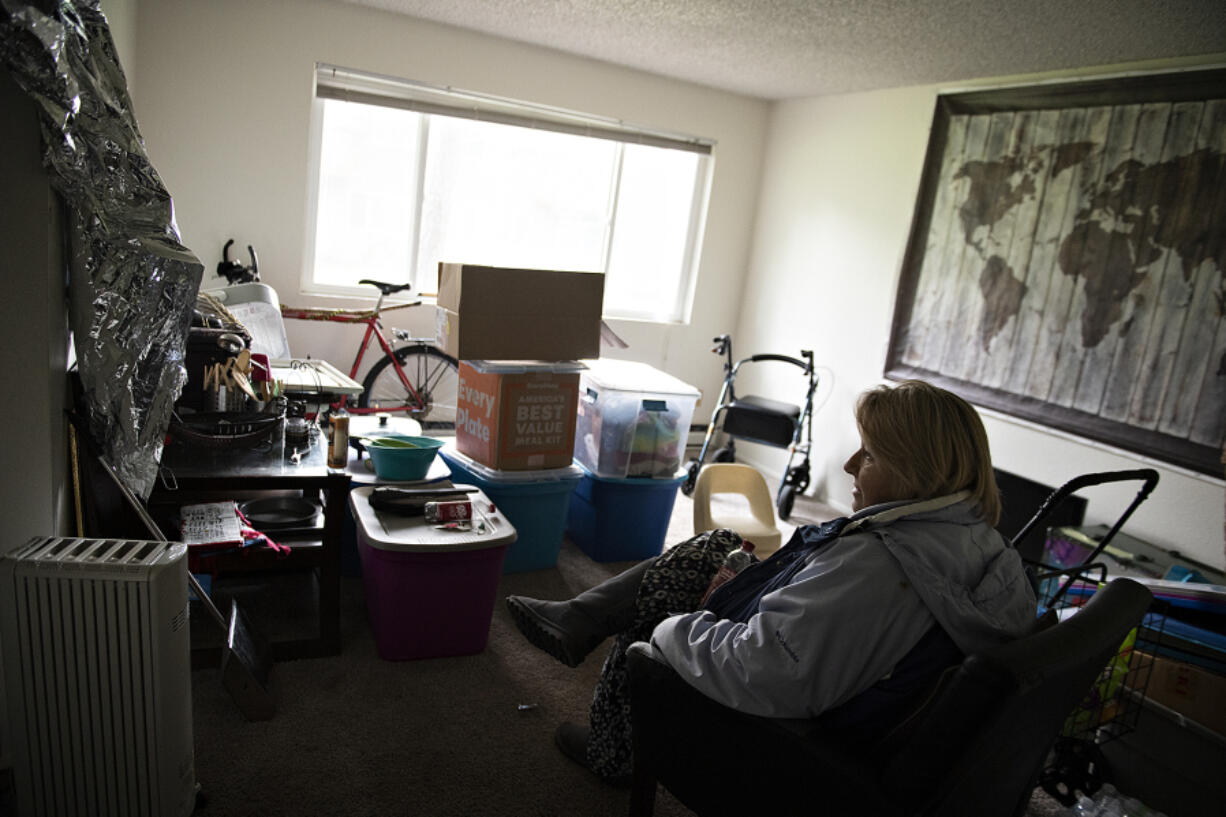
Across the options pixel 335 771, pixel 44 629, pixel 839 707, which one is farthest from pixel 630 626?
pixel 44 629

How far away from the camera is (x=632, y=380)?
3283 mm

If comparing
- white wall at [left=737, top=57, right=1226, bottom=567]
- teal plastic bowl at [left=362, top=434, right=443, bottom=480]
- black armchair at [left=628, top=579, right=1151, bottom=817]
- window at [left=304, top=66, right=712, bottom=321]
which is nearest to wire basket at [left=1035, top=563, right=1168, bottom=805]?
black armchair at [left=628, top=579, right=1151, bottom=817]

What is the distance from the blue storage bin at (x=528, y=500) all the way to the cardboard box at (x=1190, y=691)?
1.87 metres

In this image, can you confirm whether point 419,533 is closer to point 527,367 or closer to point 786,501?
point 527,367

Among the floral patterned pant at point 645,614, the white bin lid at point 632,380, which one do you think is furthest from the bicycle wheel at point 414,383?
the floral patterned pant at point 645,614

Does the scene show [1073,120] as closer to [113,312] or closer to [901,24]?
[901,24]

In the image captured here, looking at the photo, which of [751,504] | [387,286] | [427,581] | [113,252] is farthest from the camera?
[387,286]

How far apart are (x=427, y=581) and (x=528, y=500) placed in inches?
28.9

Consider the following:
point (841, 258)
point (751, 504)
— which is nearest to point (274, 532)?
point (751, 504)

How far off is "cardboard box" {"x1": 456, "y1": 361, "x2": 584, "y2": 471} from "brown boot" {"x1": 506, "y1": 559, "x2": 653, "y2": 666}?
1.05m

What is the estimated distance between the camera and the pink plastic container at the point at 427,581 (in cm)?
222

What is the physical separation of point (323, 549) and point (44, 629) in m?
0.91

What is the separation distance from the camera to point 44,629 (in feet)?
4.42

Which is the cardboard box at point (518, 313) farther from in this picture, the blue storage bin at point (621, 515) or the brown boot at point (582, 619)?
the brown boot at point (582, 619)
